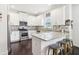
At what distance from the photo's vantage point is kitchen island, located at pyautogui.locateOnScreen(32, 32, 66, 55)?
5.71ft

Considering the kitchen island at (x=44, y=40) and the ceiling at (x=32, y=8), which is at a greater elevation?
the ceiling at (x=32, y=8)

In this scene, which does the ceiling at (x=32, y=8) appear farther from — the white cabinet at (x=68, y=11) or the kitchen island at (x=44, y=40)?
Result: the kitchen island at (x=44, y=40)

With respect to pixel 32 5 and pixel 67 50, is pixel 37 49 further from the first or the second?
pixel 32 5

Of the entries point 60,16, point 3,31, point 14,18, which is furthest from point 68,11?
point 3,31

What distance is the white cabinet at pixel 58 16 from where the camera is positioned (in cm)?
173

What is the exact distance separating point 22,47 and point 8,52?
0.24 meters

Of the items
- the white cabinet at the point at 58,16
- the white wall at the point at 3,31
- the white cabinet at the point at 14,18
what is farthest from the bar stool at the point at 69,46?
the white wall at the point at 3,31

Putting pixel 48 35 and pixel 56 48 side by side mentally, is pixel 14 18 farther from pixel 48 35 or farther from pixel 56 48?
pixel 56 48

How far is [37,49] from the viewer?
1752mm

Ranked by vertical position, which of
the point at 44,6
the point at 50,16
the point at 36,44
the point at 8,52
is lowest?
the point at 8,52

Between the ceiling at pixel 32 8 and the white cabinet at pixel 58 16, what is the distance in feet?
0.28

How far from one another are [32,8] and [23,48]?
681mm

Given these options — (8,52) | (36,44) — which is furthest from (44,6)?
(8,52)

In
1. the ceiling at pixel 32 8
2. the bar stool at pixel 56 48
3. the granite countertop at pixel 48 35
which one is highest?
the ceiling at pixel 32 8
